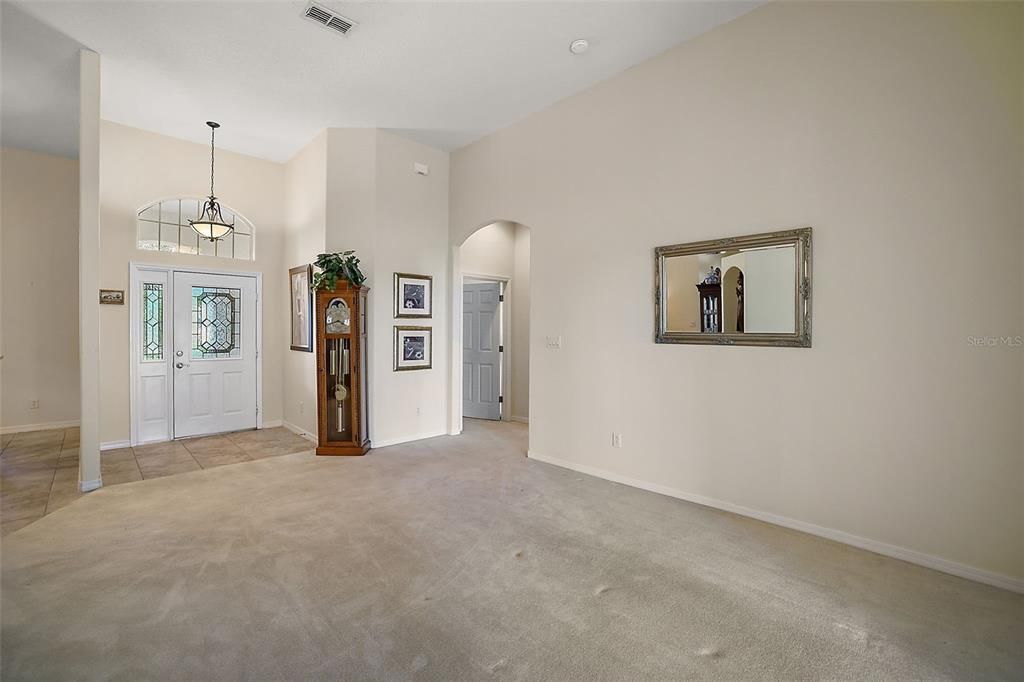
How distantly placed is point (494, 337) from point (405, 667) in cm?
521

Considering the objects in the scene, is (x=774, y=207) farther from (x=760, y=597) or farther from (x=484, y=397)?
(x=484, y=397)

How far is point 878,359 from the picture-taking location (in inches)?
108

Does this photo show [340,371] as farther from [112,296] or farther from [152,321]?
[112,296]

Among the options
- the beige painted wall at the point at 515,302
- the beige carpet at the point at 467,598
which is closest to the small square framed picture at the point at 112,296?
the beige carpet at the point at 467,598

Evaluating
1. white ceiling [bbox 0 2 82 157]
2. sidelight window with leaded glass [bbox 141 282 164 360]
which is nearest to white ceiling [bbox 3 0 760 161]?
white ceiling [bbox 0 2 82 157]

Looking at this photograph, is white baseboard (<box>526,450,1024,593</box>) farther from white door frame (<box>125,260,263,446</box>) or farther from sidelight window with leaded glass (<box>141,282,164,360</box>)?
sidelight window with leaded glass (<box>141,282,164,360</box>)

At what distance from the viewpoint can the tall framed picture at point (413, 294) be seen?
5.29 meters

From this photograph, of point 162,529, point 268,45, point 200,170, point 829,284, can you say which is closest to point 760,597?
point 829,284

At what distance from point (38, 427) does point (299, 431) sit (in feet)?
10.7

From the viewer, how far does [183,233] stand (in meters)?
5.52

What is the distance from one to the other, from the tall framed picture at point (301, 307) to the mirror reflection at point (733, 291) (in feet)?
13.5

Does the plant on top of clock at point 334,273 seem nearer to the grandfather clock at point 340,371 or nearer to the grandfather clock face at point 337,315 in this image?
the grandfather clock at point 340,371

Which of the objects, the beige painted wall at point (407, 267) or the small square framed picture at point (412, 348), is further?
the small square framed picture at point (412, 348)

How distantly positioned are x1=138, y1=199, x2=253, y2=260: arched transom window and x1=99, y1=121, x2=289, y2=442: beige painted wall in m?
0.09
